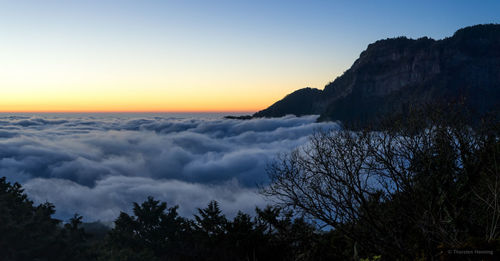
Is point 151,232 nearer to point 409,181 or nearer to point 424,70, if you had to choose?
point 409,181

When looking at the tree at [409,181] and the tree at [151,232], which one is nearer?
the tree at [409,181]

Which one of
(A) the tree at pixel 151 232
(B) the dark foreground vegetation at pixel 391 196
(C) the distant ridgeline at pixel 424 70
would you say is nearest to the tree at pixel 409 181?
(B) the dark foreground vegetation at pixel 391 196

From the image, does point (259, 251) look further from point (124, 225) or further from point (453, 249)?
point (124, 225)

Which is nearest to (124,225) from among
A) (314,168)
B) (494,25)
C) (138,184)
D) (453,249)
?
(314,168)

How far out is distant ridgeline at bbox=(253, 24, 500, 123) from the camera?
13488 cm

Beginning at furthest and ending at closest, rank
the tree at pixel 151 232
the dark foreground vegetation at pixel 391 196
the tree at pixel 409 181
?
the tree at pixel 151 232
the tree at pixel 409 181
the dark foreground vegetation at pixel 391 196

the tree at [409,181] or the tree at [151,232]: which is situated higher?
the tree at [409,181]

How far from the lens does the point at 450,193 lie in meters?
9.69

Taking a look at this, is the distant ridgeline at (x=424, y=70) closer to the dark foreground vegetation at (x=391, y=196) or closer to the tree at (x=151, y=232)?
the tree at (x=151, y=232)

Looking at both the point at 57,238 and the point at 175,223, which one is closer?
the point at 57,238

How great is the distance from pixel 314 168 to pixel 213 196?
174842 millimetres

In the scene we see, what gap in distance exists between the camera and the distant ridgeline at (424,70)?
134875 mm

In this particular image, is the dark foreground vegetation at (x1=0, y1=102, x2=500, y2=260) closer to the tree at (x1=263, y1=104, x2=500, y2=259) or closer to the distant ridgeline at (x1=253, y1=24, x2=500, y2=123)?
the tree at (x1=263, y1=104, x2=500, y2=259)

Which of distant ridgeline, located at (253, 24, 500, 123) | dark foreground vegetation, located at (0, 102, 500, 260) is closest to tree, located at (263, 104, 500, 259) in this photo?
dark foreground vegetation, located at (0, 102, 500, 260)
